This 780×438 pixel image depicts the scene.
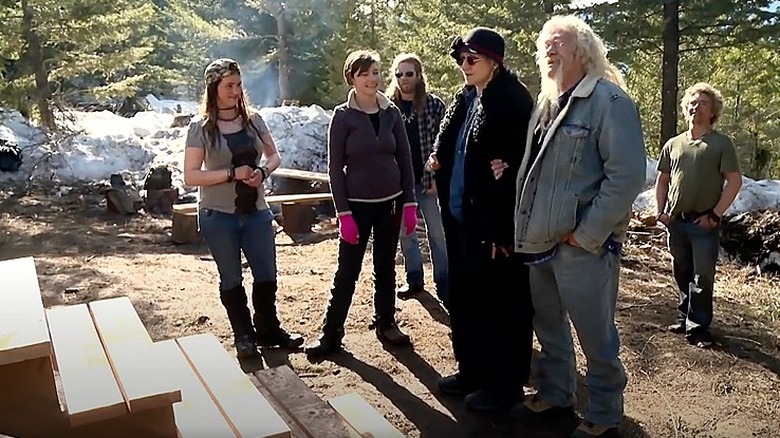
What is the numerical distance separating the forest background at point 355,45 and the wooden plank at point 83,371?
10.3m

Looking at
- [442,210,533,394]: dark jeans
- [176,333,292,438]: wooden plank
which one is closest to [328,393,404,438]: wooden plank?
[176,333,292,438]: wooden plank

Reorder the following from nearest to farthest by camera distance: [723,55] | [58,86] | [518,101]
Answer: [518,101]
[58,86]
[723,55]

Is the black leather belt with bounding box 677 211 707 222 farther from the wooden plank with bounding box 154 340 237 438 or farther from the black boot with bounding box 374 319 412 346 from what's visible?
the wooden plank with bounding box 154 340 237 438

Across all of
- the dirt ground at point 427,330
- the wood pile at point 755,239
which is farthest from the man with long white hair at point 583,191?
the wood pile at point 755,239

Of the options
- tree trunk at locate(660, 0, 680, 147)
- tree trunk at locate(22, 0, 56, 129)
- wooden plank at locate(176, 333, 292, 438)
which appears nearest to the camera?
wooden plank at locate(176, 333, 292, 438)

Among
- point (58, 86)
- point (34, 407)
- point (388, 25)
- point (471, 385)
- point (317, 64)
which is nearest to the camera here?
point (34, 407)

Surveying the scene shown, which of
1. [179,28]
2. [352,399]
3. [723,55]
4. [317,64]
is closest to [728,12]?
[723,55]

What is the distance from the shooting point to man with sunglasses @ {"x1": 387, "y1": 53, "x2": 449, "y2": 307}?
4539mm

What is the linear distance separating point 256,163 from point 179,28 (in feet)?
75.4

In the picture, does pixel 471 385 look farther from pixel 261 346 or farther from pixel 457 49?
pixel 457 49

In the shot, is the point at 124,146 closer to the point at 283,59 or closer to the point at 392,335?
the point at 392,335

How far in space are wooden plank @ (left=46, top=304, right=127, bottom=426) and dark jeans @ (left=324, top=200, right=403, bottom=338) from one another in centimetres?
153

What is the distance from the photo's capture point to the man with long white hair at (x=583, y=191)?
8.64 ft

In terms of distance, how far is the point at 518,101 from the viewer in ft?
9.86
